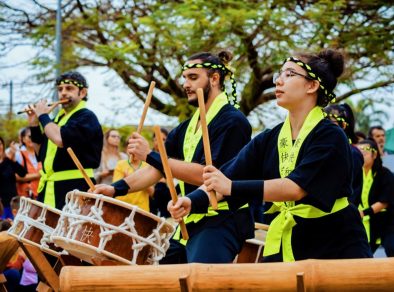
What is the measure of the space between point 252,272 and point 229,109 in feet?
9.59

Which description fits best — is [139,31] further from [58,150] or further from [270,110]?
[58,150]

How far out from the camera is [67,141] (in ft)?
22.1

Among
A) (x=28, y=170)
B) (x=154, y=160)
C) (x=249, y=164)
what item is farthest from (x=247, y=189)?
(x=28, y=170)

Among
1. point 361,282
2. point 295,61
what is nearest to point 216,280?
point 361,282

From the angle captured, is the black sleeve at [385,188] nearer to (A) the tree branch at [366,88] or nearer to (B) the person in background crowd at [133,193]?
(B) the person in background crowd at [133,193]

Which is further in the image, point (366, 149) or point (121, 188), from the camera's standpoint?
point (366, 149)

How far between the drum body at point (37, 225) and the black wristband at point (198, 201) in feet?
5.95

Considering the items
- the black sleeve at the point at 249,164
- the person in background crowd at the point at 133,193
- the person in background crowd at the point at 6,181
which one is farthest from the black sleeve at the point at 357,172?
the person in background crowd at the point at 6,181

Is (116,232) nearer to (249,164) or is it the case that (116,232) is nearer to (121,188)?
(121,188)

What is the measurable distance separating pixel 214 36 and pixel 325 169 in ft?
34.2

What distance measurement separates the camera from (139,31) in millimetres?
15000

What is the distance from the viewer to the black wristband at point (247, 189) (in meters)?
3.66

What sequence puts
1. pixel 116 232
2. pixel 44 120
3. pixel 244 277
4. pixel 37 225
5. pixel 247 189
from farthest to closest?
pixel 44 120 → pixel 37 225 → pixel 116 232 → pixel 247 189 → pixel 244 277

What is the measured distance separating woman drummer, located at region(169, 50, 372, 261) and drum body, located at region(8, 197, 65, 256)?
193 centimetres
